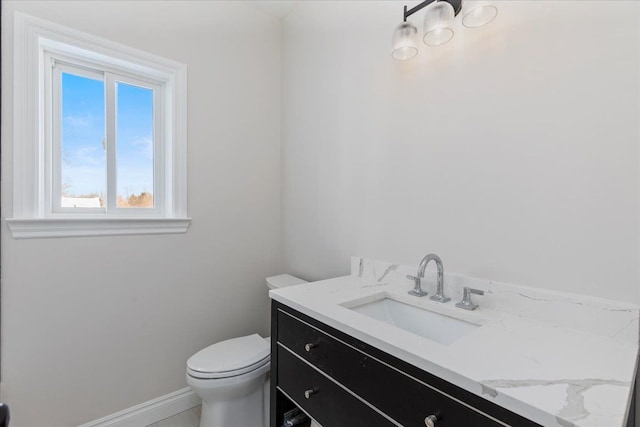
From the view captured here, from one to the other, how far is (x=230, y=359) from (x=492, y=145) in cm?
154

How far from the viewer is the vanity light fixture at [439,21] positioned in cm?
110

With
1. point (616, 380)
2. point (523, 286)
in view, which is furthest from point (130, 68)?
point (616, 380)

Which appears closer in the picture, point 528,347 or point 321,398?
point 528,347

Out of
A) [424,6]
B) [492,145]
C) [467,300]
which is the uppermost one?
[424,6]

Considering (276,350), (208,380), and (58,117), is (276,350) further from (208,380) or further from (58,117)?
(58,117)

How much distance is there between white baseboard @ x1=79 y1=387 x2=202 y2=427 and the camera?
5.52 feet

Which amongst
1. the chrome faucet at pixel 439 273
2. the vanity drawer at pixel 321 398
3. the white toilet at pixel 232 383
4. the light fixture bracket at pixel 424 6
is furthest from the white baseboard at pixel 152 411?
the light fixture bracket at pixel 424 6

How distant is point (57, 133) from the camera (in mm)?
1633

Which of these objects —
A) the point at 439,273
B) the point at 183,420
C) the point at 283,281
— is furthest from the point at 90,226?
the point at 439,273

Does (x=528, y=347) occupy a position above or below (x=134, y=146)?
below

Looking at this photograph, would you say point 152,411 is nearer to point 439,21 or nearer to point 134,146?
point 134,146

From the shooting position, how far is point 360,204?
1.68 meters

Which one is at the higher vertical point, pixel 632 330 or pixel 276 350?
pixel 632 330

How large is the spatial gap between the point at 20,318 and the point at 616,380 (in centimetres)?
218
